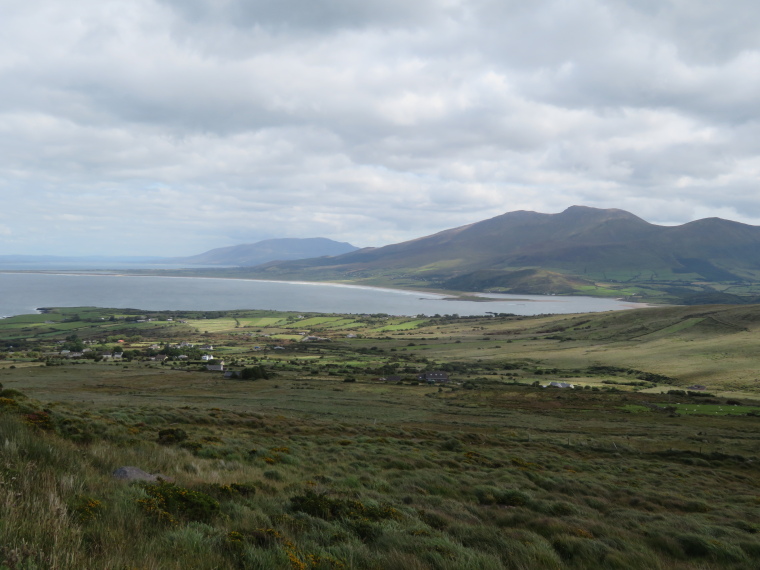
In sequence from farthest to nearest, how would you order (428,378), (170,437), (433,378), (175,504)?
1. (428,378)
2. (433,378)
3. (170,437)
4. (175,504)

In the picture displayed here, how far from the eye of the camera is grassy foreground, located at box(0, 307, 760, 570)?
4.85 meters

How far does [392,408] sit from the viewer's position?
39844 millimetres

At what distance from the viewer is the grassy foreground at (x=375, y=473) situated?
15.9 feet

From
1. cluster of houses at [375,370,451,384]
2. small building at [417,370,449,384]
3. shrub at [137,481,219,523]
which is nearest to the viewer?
shrub at [137,481,219,523]

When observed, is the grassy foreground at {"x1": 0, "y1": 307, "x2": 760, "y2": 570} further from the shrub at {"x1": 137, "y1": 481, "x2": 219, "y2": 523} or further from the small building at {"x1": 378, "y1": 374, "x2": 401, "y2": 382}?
the small building at {"x1": 378, "y1": 374, "x2": 401, "y2": 382}

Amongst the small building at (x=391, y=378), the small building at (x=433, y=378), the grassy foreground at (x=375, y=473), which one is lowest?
the small building at (x=433, y=378)

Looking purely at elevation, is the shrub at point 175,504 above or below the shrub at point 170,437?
above

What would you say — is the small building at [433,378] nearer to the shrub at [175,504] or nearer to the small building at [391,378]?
the small building at [391,378]

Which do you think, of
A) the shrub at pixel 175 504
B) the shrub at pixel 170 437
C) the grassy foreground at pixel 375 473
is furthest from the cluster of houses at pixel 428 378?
the shrub at pixel 175 504

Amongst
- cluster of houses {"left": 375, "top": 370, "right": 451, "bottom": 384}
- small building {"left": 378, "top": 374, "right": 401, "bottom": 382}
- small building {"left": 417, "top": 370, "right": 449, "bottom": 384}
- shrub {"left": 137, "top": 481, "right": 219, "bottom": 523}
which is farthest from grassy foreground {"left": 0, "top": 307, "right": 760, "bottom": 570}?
small building {"left": 417, "top": 370, "right": 449, "bottom": 384}

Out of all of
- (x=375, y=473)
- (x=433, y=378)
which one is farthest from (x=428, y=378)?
(x=375, y=473)

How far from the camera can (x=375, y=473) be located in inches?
516

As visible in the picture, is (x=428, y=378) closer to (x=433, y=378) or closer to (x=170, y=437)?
(x=433, y=378)

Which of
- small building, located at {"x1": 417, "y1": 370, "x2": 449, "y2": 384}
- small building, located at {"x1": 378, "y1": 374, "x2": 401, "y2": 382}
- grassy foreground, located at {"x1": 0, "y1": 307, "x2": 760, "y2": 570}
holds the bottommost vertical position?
small building, located at {"x1": 417, "y1": 370, "x2": 449, "y2": 384}
